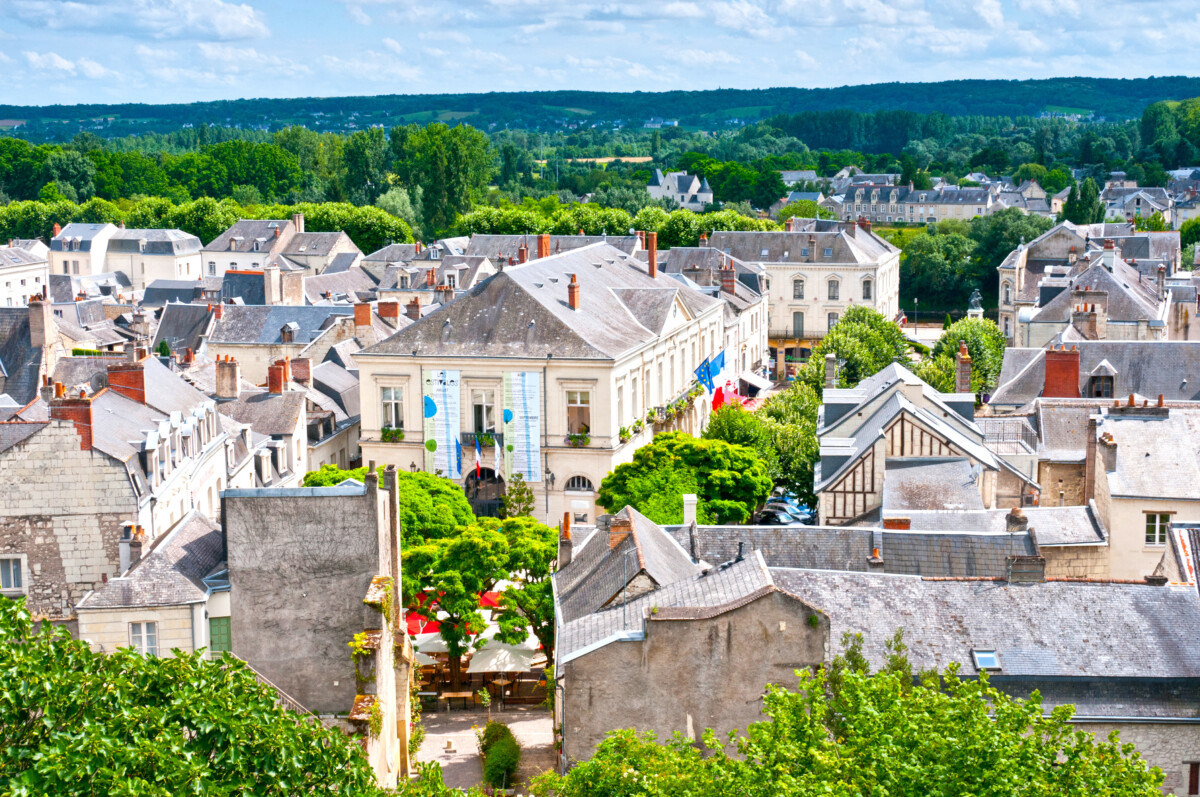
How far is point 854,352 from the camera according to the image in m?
66.2

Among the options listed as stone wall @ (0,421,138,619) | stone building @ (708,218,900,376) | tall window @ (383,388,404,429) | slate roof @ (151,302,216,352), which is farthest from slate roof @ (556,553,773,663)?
stone building @ (708,218,900,376)

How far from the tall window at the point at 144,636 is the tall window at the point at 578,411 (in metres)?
24.0

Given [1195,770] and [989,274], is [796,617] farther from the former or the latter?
[989,274]

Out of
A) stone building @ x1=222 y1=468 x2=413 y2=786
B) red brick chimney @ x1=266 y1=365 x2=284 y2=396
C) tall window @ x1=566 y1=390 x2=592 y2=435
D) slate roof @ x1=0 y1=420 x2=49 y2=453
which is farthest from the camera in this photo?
tall window @ x1=566 y1=390 x2=592 y2=435

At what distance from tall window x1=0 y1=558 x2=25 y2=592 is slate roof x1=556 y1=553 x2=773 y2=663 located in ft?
43.4

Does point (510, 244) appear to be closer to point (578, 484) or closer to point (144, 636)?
point (578, 484)

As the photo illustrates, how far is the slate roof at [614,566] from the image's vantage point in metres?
28.3

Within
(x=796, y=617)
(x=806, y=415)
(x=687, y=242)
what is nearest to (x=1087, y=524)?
(x=796, y=617)

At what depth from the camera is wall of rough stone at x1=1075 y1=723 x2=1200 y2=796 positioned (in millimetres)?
23578

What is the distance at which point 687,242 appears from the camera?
11112 cm

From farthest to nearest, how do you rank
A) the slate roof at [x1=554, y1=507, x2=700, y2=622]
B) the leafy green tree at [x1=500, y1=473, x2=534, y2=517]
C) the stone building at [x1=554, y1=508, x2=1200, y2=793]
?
1. the leafy green tree at [x1=500, y1=473, x2=534, y2=517]
2. the slate roof at [x1=554, y1=507, x2=700, y2=622]
3. the stone building at [x1=554, y1=508, x2=1200, y2=793]

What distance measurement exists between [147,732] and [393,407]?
3569cm

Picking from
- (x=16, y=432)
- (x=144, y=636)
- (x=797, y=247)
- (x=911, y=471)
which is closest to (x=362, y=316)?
(x=16, y=432)

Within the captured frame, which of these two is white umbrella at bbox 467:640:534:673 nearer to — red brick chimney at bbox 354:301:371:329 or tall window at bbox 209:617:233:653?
tall window at bbox 209:617:233:653
